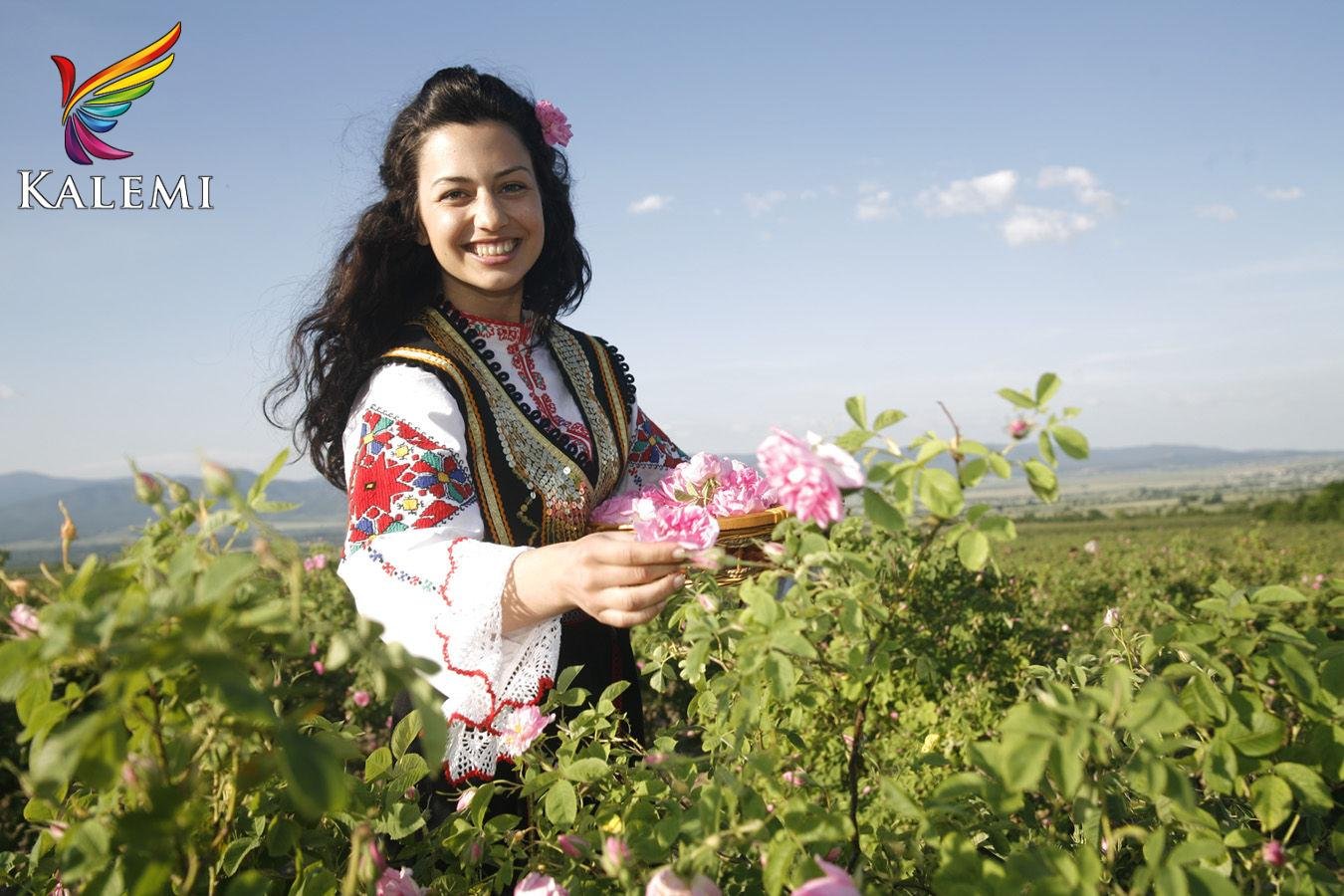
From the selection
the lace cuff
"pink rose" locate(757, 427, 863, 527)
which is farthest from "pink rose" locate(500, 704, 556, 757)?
"pink rose" locate(757, 427, 863, 527)

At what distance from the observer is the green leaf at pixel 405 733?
1191 mm

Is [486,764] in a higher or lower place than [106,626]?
lower

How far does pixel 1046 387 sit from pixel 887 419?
169mm

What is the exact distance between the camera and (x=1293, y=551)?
9.25 metres

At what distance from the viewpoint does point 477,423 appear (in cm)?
186

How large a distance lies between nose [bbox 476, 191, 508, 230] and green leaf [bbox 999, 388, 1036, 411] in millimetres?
1402

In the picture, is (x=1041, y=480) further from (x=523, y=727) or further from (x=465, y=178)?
(x=465, y=178)

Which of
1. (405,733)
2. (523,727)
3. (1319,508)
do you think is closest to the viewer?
(405,733)

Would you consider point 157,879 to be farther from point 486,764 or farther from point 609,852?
point 486,764

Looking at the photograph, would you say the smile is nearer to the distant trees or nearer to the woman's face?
the woman's face

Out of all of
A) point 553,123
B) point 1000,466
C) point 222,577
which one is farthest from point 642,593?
point 553,123

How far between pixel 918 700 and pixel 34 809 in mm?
3243

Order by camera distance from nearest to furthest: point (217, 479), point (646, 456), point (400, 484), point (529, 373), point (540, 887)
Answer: point (217, 479) → point (540, 887) → point (400, 484) → point (529, 373) → point (646, 456)

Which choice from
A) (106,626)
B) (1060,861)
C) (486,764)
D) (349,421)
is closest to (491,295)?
(349,421)
